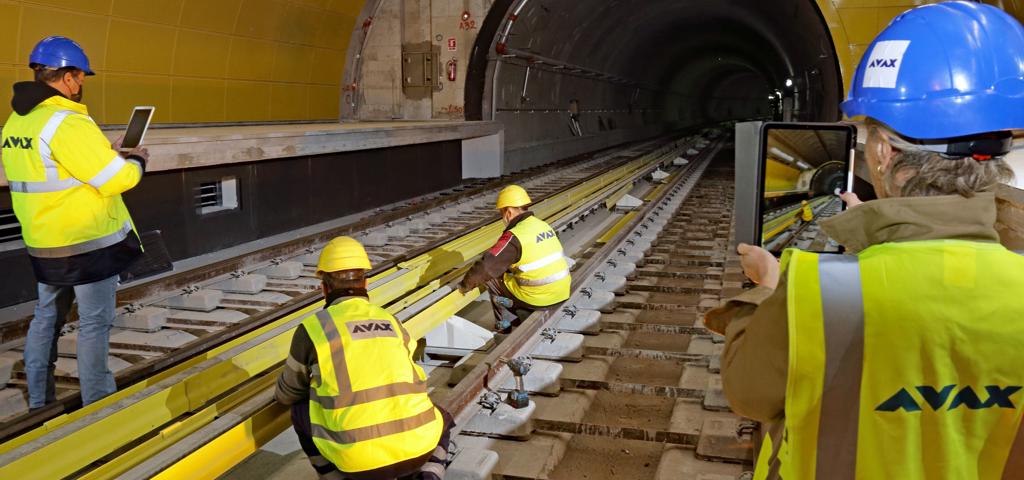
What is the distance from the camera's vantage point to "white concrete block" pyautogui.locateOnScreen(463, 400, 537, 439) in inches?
162

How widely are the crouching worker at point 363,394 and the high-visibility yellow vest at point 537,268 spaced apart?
7.90 ft

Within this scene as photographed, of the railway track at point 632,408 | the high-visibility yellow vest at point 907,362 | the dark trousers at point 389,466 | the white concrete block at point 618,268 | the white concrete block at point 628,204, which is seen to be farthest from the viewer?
the white concrete block at point 628,204

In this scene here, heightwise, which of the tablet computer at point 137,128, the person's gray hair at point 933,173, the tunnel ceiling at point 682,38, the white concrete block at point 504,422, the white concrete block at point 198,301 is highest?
the tunnel ceiling at point 682,38

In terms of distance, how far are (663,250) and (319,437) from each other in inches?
277

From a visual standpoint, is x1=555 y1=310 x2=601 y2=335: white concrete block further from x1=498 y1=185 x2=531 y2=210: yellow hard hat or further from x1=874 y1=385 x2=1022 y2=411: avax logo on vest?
x1=874 y1=385 x2=1022 y2=411: avax logo on vest

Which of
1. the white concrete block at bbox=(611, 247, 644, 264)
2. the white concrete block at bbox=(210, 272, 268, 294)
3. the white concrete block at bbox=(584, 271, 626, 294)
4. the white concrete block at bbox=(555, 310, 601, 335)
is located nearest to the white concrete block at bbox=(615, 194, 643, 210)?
the white concrete block at bbox=(611, 247, 644, 264)

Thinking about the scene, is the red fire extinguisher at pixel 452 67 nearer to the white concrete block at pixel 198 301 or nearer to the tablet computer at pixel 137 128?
the white concrete block at pixel 198 301

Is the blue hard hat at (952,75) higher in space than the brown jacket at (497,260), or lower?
higher

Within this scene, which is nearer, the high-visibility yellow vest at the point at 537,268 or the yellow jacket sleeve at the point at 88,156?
the yellow jacket sleeve at the point at 88,156

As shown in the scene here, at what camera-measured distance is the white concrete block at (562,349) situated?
5.31 metres

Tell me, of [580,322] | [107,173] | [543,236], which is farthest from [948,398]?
[580,322]

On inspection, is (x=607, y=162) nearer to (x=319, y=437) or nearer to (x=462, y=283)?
(x=462, y=283)

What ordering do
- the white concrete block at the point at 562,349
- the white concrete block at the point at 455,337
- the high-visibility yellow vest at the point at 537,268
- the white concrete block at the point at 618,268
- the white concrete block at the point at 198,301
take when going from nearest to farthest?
the white concrete block at the point at 562,349 → the high-visibility yellow vest at the point at 537,268 → the white concrete block at the point at 455,337 → the white concrete block at the point at 198,301 → the white concrete block at the point at 618,268

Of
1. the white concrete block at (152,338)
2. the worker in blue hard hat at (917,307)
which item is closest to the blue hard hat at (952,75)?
the worker in blue hard hat at (917,307)
